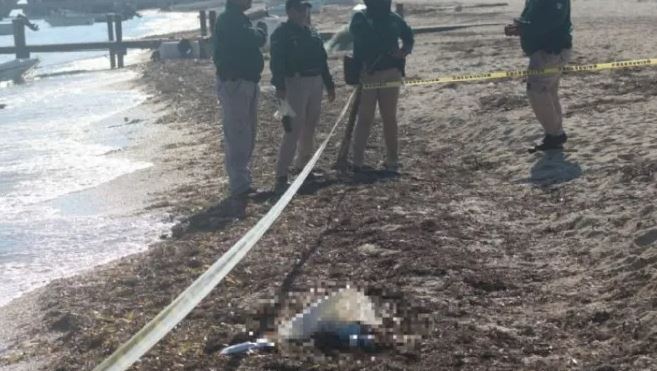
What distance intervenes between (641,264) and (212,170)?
7033 millimetres

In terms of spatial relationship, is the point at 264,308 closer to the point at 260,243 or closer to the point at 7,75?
the point at 260,243

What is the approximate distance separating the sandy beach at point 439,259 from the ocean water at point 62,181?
0.54m

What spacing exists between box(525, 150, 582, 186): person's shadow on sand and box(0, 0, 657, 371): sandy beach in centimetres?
3

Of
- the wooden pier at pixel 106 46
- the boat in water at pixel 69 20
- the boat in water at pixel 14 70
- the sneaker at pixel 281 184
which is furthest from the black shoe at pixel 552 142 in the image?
the boat in water at pixel 69 20

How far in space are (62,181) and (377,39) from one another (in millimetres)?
5644

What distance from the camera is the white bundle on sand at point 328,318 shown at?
5203 millimetres

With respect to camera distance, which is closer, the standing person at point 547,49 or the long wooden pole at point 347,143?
the standing person at point 547,49

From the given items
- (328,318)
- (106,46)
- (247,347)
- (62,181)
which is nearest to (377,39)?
(328,318)

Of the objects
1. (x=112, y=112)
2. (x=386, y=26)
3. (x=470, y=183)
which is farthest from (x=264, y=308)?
(x=112, y=112)

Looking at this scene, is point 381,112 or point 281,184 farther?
point 381,112

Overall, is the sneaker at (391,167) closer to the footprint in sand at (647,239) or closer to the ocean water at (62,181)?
the ocean water at (62,181)

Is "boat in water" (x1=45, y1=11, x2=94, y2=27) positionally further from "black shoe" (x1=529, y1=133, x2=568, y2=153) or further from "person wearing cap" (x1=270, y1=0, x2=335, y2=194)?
"black shoe" (x1=529, y1=133, x2=568, y2=153)

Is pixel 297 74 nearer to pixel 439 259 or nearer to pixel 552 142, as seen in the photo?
pixel 552 142

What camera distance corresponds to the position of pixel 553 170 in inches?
360
